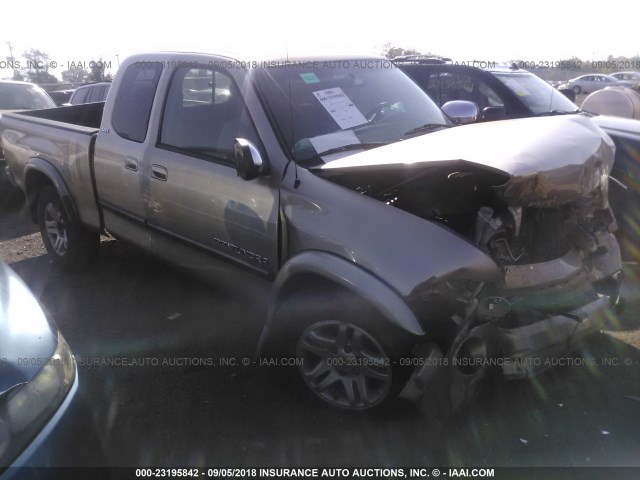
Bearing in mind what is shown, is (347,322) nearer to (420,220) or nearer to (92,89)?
(420,220)

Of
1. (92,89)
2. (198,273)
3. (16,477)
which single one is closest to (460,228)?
(198,273)

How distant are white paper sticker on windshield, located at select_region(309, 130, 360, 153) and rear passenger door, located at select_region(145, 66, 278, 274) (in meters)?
0.32

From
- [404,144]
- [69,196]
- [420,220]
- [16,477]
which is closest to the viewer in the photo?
[16,477]

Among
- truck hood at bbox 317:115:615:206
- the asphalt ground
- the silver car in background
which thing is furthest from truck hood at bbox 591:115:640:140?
the silver car in background

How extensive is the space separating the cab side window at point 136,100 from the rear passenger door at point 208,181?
0.76 ft

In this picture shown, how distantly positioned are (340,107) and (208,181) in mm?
935

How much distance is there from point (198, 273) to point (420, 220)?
1.79 m

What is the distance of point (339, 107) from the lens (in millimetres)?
3559

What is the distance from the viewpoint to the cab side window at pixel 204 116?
11.5 ft

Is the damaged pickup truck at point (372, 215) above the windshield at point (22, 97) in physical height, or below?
above

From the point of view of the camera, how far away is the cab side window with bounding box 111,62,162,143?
413 cm

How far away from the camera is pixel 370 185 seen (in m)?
2.95

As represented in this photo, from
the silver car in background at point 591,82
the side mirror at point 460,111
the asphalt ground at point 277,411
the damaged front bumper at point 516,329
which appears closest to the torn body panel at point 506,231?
the damaged front bumper at point 516,329

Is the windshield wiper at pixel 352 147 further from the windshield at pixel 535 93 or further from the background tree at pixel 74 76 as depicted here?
the background tree at pixel 74 76
